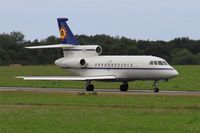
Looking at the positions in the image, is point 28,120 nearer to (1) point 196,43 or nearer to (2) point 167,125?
(2) point 167,125

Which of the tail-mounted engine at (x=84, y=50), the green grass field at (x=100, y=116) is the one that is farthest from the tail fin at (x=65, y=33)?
the green grass field at (x=100, y=116)

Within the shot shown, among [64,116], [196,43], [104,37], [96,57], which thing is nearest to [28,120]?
[64,116]

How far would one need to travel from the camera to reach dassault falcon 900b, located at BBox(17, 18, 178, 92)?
50.5 m

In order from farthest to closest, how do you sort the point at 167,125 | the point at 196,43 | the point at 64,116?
the point at 196,43 → the point at 64,116 → the point at 167,125

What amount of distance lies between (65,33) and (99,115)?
98.5 feet

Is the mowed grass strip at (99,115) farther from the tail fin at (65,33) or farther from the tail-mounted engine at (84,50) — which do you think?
the tail fin at (65,33)

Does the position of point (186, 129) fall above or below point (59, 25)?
below

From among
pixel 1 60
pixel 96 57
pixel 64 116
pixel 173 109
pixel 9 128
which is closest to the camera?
pixel 9 128

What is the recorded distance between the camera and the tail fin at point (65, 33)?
184ft

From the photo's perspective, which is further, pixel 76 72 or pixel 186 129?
pixel 76 72

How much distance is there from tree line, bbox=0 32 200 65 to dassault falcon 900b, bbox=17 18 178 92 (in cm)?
5431

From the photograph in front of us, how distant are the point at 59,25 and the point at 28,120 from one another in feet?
109

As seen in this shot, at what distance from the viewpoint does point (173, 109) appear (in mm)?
30922

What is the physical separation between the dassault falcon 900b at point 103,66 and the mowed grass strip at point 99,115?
42.4ft
